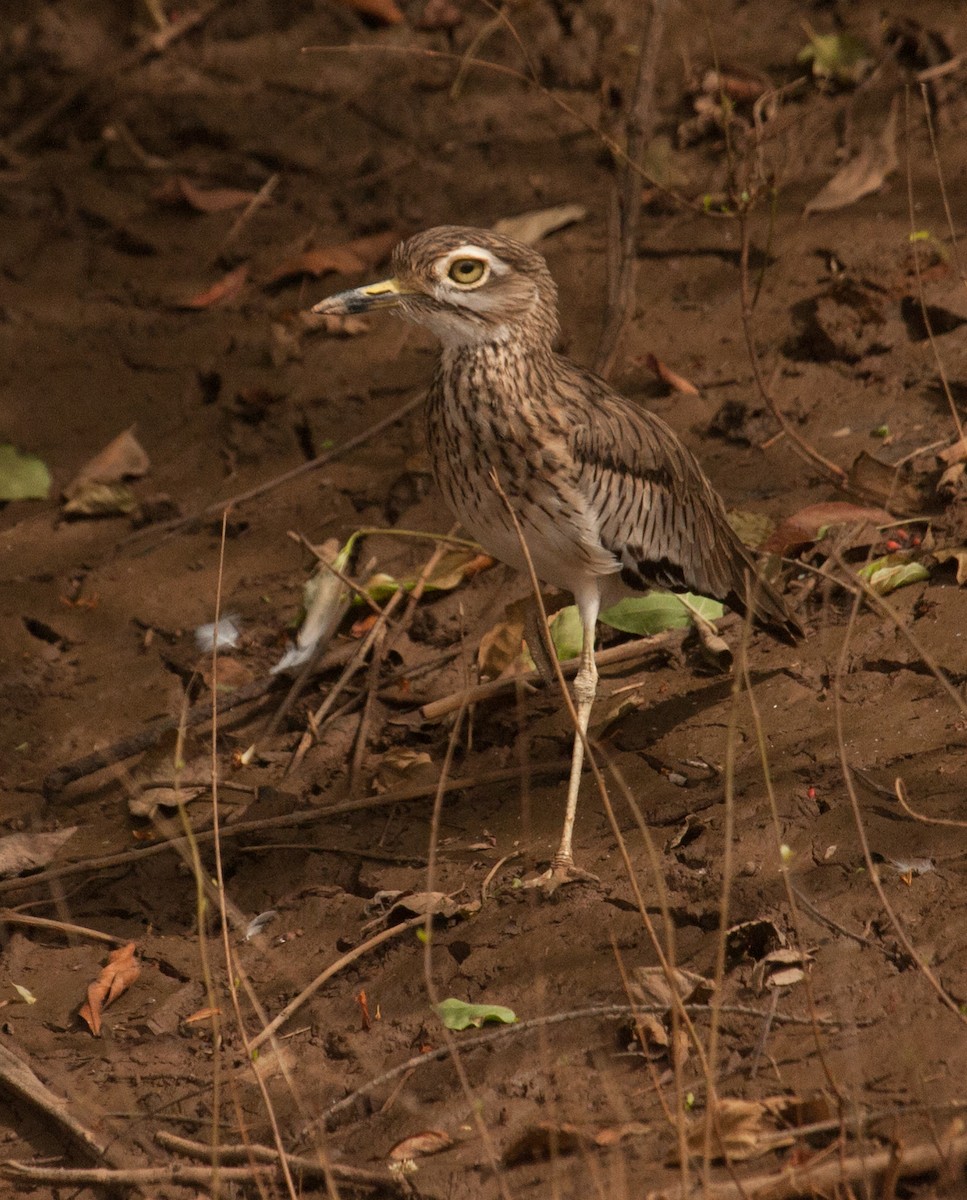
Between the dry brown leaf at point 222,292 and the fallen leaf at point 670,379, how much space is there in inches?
73.8

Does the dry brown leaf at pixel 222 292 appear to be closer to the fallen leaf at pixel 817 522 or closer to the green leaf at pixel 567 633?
the green leaf at pixel 567 633

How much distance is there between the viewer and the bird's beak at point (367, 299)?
3.68 metres

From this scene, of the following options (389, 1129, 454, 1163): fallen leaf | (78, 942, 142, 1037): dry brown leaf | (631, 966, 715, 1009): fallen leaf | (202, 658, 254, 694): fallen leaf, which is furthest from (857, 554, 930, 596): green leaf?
(78, 942, 142, 1037): dry brown leaf

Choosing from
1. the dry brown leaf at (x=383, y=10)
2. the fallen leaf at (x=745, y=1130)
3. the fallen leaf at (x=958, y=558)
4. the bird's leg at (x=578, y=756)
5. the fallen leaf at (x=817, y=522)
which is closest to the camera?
the fallen leaf at (x=745, y=1130)

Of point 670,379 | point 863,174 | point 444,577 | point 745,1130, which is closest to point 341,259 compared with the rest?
point 670,379

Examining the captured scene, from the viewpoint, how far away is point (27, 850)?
13.1ft

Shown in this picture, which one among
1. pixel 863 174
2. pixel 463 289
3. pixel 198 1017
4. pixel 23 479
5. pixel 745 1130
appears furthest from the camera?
pixel 863 174

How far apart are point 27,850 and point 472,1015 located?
145 centimetres

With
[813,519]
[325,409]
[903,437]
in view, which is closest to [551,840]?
[813,519]

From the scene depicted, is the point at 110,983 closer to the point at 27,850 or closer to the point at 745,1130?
the point at 27,850

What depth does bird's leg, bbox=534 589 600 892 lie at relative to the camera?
3.57m

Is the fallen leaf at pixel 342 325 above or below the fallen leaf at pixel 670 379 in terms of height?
below

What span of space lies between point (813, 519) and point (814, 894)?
1.43m

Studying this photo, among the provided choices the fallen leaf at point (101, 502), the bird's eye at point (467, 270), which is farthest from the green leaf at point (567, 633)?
the fallen leaf at point (101, 502)
